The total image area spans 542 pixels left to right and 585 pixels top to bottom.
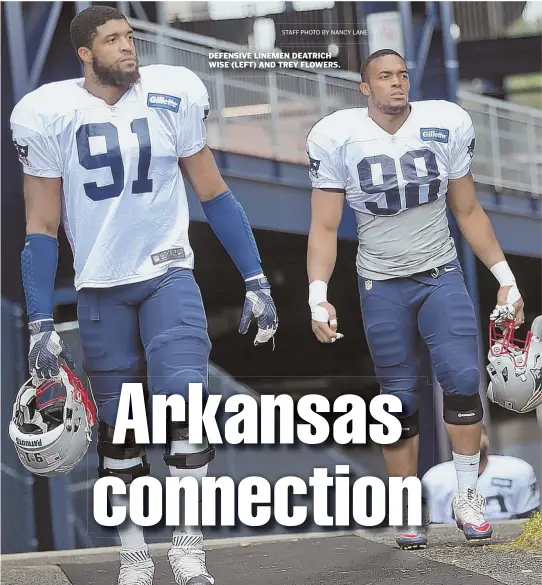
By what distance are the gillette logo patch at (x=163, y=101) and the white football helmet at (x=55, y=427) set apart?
1289 millimetres

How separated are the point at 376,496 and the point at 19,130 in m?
2.53

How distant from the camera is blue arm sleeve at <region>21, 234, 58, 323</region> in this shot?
16.2 feet

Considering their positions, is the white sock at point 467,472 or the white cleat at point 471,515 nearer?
the white cleat at point 471,515

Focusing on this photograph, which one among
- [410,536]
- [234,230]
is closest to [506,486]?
[410,536]

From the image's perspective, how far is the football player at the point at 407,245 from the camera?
515 cm

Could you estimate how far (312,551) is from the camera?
5109 millimetres

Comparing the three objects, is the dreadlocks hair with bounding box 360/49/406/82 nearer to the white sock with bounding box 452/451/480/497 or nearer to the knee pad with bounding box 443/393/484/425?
the knee pad with bounding box 443/393/484/425

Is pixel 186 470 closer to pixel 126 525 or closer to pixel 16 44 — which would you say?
pixel 126 525

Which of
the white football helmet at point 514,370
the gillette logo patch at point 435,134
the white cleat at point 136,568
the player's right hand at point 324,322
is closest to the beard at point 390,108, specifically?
the gillette logo patch at point 435,134

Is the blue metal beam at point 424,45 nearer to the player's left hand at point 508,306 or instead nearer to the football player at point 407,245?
the football player at point 407,245

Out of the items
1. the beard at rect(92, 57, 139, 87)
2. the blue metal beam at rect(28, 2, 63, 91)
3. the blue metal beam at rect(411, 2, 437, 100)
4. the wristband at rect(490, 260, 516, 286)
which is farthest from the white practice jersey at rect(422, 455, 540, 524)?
the blue metal beam at rect(28, 2, 63, 91)

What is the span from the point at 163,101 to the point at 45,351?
129 centimetres

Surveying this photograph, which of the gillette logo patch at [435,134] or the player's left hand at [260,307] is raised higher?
the gillette logo patch at [435,134]

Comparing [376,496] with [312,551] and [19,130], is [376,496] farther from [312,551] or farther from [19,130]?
[19,130]
